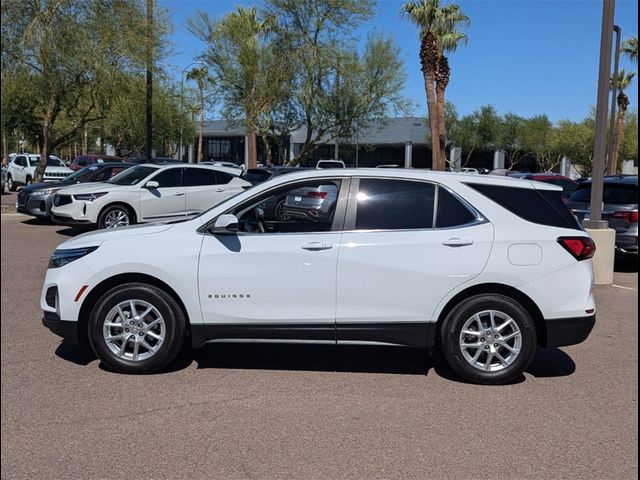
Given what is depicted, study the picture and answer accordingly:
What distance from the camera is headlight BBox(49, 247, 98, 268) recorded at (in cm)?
545

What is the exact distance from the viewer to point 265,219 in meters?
5.80

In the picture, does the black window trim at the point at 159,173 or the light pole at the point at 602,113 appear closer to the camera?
the light pole at the point at 602,113

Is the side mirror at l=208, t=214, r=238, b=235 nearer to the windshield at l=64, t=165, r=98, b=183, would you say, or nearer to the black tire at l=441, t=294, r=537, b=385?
the black tire at l=441, t=294, r=537, b=385

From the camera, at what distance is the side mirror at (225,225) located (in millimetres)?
5270

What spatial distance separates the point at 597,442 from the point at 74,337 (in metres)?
4.08

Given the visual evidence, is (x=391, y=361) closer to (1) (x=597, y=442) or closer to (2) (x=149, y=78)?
(1) (x=597, y=442)

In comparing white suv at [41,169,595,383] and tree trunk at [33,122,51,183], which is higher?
tree trunk at [33,122,51,183]

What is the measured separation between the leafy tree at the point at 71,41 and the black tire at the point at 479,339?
1737 centimetres

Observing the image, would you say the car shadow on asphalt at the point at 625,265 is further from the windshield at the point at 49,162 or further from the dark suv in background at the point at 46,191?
the windshield at the point at 49,162

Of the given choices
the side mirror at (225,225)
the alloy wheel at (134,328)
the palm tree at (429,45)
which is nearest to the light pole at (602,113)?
the side mirror at (225,225)

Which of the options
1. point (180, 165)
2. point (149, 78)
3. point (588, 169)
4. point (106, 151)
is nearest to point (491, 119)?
point (588, 169)

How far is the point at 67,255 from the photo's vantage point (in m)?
5.52

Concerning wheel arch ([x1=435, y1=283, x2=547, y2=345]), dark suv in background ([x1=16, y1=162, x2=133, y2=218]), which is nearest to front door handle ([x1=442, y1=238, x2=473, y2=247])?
wheel arch ([x1=435, y1=283, x2=547, y2=345])

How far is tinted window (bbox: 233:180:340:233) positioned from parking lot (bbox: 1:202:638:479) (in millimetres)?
1253
